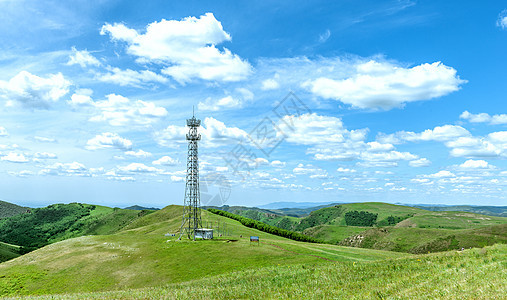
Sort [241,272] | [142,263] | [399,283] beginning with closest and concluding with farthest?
[399,283]
[241,272]
[142,263]

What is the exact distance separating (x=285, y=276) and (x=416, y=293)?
54.9 ft

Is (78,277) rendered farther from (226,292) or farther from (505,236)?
(505,236)

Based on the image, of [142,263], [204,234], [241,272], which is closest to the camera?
[241,272]

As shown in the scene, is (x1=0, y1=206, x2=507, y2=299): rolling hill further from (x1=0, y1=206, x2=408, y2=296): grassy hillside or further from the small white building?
the small white building

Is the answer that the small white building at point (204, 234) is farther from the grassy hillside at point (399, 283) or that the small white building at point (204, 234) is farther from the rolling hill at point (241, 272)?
the grassy hillside at point (399, 283)

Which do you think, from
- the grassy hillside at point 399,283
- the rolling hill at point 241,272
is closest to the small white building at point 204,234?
the rolling hill at point 241,272

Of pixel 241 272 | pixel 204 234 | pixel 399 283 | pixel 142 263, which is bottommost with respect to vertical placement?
pixel 142 263

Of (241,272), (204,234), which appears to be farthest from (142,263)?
(241,272)

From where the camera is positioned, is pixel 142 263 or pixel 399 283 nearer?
pixel 399 283

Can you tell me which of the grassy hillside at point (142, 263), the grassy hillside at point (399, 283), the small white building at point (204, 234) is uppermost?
the grassy hillside at point (399, 283)

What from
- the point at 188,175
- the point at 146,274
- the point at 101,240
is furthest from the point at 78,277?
the point at 188,175

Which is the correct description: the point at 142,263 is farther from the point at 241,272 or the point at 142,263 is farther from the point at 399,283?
the point at 399,283

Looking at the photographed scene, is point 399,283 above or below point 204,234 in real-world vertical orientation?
above

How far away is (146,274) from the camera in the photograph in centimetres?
5666
